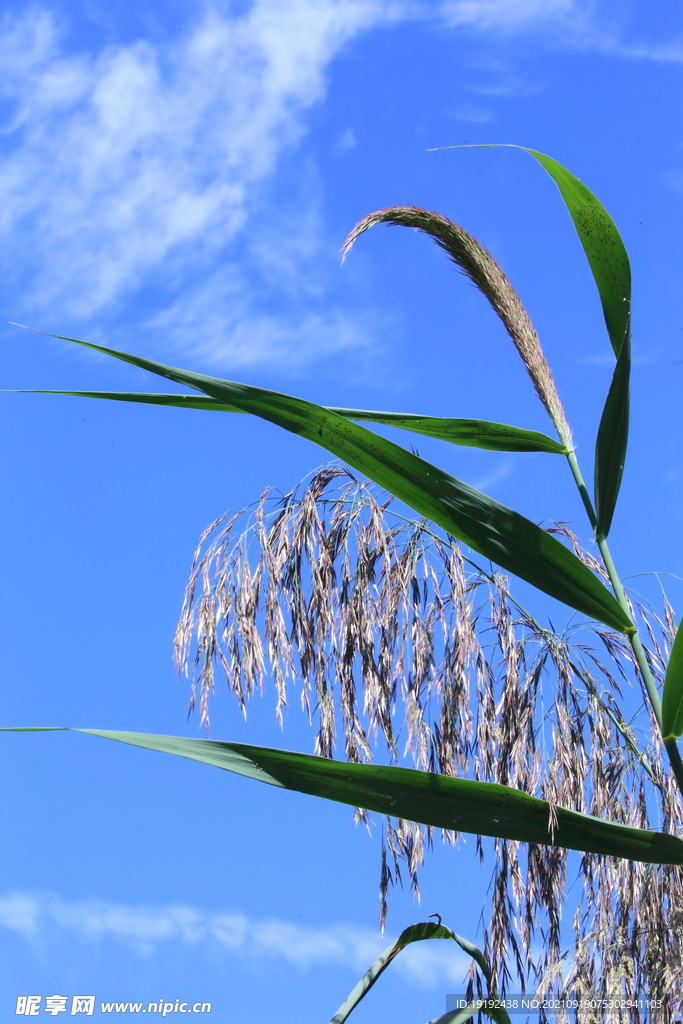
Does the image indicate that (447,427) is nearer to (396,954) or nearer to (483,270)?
(483,270)

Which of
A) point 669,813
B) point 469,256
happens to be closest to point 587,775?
point 669,813

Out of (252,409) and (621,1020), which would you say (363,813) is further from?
(252,409)

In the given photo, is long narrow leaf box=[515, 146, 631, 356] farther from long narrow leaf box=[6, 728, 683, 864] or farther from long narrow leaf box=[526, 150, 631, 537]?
long narrow leaf box=[6, 728, 683, 864]

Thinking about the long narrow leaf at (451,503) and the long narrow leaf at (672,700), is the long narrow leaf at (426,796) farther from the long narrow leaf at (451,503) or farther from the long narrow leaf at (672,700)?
the long narrow leaf at (451,503)

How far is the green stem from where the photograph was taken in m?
0.97

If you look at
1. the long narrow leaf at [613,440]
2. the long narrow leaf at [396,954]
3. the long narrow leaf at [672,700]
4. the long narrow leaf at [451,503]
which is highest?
the long narrow leaf at [613,440]

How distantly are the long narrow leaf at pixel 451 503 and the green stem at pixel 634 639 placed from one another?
0.14 ft

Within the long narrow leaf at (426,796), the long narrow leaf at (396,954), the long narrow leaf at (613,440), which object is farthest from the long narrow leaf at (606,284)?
the long narrow leaf at (396,954)

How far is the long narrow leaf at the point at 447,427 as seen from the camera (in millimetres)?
1016

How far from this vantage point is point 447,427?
42.7 inches

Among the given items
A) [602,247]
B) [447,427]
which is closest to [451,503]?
[447,427]

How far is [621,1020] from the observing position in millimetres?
1801

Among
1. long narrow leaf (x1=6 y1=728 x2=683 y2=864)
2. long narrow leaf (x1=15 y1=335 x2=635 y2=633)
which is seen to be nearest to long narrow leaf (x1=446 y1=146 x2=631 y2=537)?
long narrow leaf (x1=15 y1=335 x2=635 y2=633)

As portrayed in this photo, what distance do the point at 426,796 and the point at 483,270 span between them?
25.1 inches
